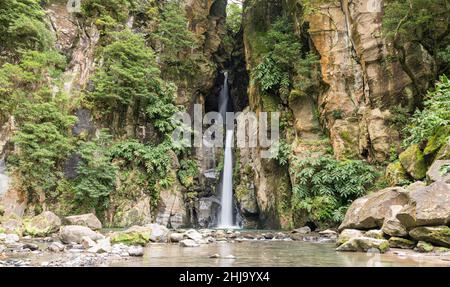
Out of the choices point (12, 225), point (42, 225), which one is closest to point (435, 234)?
point (42, 225)

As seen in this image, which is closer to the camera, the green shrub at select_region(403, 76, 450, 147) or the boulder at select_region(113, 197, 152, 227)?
the green shrub at select_region(403, 76, 450, 147)

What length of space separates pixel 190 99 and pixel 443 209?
60.3ft

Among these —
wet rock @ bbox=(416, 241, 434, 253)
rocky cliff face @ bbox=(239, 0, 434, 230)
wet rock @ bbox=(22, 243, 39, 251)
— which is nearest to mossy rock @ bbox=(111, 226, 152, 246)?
wet rock @ bbox=(22, 243, 39, 251)

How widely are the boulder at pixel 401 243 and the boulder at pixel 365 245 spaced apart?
409mm

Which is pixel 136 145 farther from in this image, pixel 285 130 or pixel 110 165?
pixel 285 130

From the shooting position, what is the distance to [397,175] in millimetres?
12945

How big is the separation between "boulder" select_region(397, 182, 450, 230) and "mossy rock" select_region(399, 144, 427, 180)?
11.5 ft

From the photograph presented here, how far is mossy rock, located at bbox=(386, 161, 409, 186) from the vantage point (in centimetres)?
1269

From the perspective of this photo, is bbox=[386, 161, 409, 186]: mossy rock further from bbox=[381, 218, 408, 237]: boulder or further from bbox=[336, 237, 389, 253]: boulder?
bbox=[336, 237, 389, 253]: boulder

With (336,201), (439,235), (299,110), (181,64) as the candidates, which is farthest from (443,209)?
(181,64)

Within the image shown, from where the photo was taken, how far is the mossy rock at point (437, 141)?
10.6 m

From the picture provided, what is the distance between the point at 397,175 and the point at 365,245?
17.0ft

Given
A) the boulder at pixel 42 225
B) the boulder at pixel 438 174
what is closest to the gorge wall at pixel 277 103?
the boulder at pixel 42 225

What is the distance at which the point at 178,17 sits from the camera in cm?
2338
